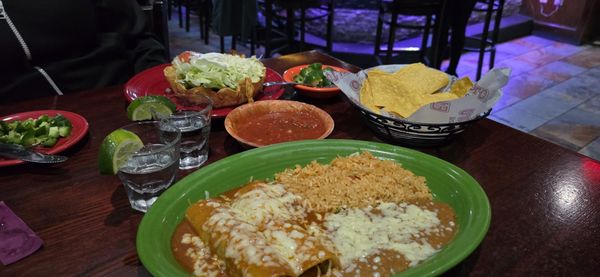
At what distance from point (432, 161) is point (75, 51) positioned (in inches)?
72.8

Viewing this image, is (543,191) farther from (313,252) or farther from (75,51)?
(75,51)

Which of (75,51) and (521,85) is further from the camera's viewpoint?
(521,85)

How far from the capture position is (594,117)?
4.46 meters

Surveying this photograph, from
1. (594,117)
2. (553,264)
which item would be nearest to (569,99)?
(594,117)

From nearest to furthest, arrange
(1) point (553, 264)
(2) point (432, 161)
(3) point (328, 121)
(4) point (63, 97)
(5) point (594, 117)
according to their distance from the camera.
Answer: (1) point (553, 264) < (2) point (432, 161) < (3) point (328, 121) < (4) point (63, 97) < (5) point (594, 117)

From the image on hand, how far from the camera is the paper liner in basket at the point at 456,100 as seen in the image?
1453 mm

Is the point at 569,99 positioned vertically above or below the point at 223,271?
below

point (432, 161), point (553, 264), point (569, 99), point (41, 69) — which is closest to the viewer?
point (553, 264)

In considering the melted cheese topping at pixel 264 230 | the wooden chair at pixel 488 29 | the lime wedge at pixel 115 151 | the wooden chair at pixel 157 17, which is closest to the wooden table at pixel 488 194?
the lime wedge at pixel 115 151

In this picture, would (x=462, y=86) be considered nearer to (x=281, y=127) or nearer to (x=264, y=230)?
(x=281, y=127)

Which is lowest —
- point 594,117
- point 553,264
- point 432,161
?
point 594,117

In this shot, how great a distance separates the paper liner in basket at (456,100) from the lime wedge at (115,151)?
0.78 meters

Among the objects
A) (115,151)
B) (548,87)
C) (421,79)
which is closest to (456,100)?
(421,79)

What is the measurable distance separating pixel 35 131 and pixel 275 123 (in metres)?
0.79
